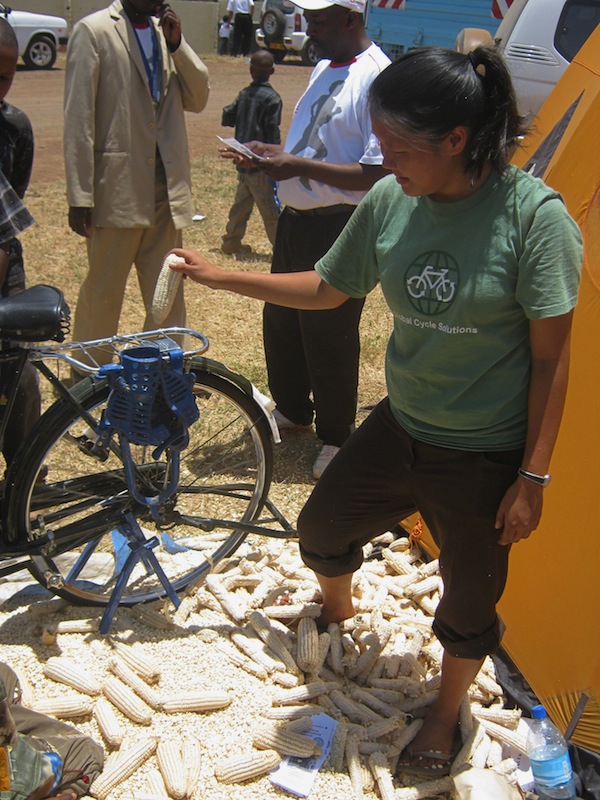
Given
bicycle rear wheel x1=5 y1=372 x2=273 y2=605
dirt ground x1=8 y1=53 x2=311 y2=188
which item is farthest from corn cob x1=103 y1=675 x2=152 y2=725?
dirt ground x1=8 y1=53 x2=311 y2=188

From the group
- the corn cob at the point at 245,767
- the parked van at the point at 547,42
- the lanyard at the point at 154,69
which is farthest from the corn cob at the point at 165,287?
the parked van at the point at 547,42

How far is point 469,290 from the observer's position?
225 cm

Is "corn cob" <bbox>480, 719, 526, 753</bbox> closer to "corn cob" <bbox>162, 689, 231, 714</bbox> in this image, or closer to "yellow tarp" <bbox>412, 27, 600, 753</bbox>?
"yellow tarp" <bbox>412, 27, 600, 753</bbox>

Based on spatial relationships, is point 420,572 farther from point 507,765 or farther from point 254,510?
point 507,765

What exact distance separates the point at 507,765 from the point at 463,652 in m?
0.52

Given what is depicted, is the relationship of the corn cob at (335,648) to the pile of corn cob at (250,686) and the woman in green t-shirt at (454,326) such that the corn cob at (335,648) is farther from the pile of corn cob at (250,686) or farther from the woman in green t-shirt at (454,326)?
the woman in green t-shirt at (454,326)

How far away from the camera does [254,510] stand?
374cm

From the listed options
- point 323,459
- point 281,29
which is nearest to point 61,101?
point 281,29

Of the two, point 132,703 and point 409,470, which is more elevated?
point 409,470

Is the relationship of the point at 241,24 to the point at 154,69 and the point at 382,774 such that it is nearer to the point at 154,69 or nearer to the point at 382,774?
the point at 154,69

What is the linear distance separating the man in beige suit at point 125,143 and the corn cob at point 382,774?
10.4 ft

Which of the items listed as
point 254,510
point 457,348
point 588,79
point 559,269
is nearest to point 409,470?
point 457,348

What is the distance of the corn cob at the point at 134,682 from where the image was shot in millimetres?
2908

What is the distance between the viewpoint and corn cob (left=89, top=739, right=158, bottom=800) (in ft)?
8.45
